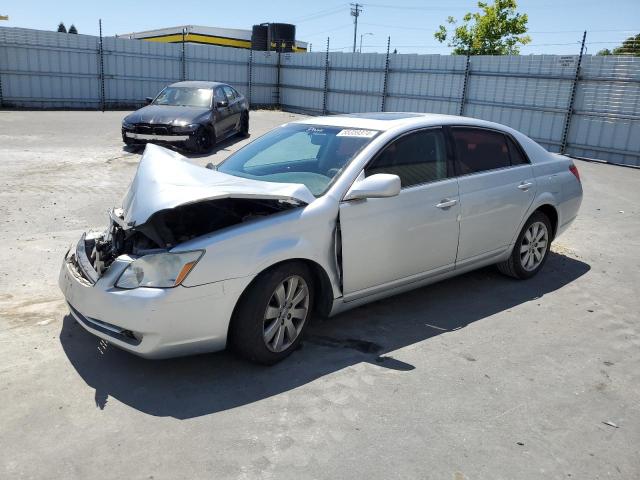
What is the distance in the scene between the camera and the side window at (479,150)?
4871 mm

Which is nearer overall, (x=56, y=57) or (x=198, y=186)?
(x=198, y=186)

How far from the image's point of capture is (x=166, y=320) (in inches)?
128

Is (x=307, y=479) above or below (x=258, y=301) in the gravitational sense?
below

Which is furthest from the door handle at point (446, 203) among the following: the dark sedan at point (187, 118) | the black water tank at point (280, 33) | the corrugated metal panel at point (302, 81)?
the black water tank at point (280, 33)

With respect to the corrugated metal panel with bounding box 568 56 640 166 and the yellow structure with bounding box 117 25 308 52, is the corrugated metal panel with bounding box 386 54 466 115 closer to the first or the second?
the corrugated metal panel with bounding box 568 56 640 166

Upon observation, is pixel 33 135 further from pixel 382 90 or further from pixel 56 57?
pixel 382 90

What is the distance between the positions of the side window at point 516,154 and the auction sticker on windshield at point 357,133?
5.55 ft

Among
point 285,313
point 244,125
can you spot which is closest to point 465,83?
point 244,125

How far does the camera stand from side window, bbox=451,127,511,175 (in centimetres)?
487

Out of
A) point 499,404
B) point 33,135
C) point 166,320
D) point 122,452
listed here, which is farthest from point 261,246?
point 33,135

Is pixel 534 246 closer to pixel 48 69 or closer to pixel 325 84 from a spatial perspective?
pixel 325 84

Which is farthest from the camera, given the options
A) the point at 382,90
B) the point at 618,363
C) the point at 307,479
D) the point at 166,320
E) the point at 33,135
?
the point at 382,90

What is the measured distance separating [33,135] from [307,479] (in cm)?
1365

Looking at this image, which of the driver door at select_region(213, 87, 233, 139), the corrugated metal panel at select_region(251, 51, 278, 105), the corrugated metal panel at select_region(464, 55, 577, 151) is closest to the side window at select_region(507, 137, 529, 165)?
the driver door at select_region(213, 87, 233, 139)
